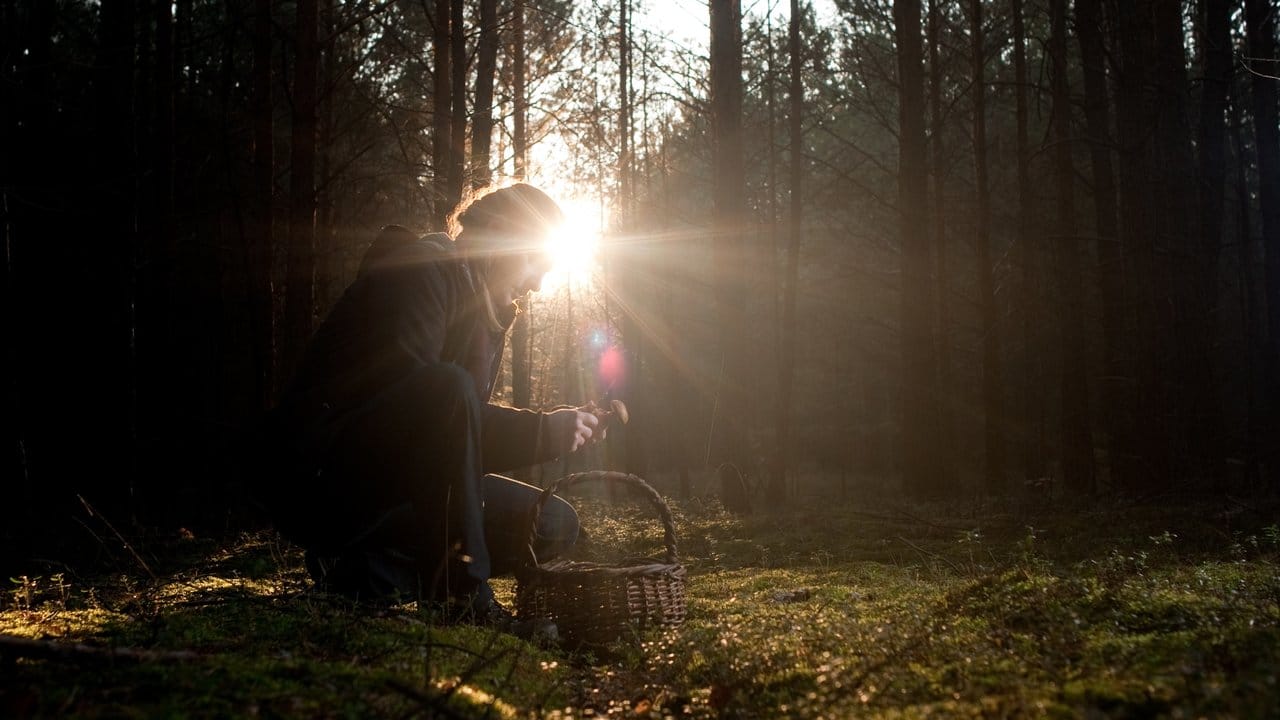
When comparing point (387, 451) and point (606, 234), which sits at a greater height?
point (606, 234)

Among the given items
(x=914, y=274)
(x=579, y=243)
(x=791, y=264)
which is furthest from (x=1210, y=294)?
(x=579, y=243)

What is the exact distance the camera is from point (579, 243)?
20.7 feet

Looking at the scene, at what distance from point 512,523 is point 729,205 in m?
7.29

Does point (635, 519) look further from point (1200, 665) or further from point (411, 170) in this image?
point (1200, 665)

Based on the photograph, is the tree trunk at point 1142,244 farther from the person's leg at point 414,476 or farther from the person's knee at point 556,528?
the person's leg at point 414,476

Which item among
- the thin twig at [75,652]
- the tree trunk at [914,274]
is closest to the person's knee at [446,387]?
the thin twig at [75,652]

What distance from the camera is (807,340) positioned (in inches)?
1141

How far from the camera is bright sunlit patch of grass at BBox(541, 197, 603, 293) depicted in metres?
4.27

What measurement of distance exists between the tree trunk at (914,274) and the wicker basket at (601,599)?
28.6 ft

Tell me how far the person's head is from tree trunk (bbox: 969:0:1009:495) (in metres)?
9.87

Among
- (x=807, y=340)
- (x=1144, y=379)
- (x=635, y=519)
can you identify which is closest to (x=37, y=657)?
(x=635, y=519)

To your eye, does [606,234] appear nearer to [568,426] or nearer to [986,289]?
[986,289]

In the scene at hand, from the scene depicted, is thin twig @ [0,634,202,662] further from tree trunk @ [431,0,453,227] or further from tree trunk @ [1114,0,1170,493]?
tree trunk @ [1114,0,1170,493]

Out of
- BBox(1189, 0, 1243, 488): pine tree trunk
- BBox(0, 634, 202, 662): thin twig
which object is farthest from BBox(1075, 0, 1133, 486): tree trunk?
BBox(0, 634, 202, 662): thin twig
